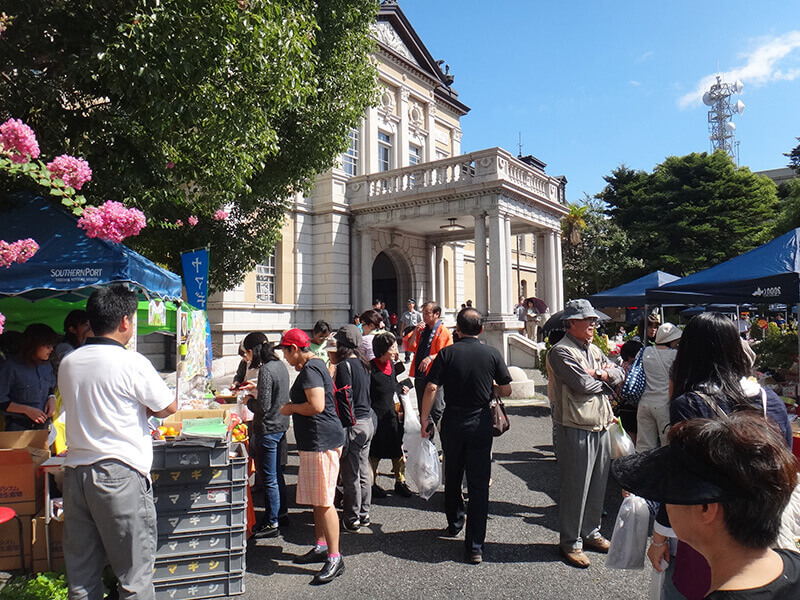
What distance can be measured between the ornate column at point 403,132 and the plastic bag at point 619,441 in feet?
60.7

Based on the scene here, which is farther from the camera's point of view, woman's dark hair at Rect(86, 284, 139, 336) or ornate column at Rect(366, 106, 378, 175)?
ornate column at Rect(366, 106, 378, 175)

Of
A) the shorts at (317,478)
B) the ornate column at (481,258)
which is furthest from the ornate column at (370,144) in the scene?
the shorts at (317,478)

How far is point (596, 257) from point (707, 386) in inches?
1205

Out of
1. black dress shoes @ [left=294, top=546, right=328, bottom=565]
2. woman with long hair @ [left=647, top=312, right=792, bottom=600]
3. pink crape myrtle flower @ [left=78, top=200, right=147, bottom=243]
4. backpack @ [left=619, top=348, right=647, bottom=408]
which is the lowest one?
black dress shoes @ [left=294, top=546, right=328, bottom=565]

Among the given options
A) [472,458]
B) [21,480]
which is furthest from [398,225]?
[21,480]

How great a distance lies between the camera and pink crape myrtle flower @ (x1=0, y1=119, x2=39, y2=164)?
377cm

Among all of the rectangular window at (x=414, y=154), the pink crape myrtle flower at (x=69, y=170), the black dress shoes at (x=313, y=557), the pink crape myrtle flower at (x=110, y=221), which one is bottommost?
the black dress shoes at (x=313, y=557)

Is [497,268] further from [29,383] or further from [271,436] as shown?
[29,383]

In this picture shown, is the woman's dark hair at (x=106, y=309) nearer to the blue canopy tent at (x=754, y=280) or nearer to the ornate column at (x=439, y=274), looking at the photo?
the blue canopy tent at (x=754, y=280)

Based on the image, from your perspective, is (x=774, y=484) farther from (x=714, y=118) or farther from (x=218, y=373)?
(x=714, y=118)

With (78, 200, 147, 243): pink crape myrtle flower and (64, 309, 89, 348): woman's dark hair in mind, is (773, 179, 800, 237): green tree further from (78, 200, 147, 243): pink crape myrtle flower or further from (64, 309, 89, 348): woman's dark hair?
(64, 309, 89, 348): woman's dark hair

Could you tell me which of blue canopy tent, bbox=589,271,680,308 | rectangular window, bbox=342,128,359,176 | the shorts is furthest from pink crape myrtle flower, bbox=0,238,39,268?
rectangular window, bbox=342,128,359,176

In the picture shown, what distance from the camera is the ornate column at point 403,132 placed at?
857 inches

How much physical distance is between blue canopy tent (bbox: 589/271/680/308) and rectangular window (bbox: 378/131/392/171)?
486 inches
